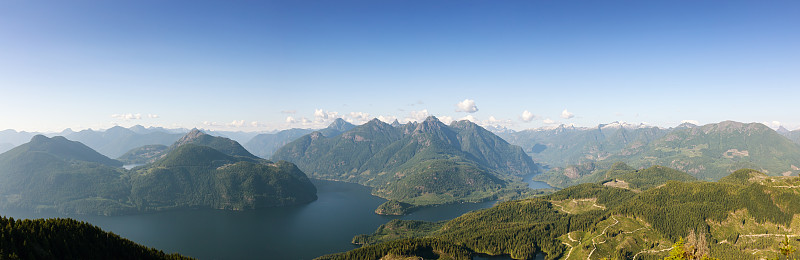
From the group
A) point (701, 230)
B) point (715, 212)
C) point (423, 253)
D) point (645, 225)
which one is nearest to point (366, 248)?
point (423, 253)

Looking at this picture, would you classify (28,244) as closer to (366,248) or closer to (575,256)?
(366,248)

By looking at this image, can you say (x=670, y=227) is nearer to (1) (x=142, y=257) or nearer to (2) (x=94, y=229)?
(1) (x=142, y=257)

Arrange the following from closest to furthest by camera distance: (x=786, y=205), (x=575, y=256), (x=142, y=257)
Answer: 1. (x=142, y=257)
2. (x=786, y=205)
3. (x=575, y=256)

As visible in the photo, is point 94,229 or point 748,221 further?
point 748,221

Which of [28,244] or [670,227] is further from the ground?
[28,244]

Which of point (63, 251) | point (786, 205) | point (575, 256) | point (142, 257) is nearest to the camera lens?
point (63, 251)

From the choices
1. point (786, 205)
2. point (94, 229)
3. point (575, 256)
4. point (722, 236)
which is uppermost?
point (94, 229)

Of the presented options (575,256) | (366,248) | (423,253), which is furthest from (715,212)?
(366,248)
